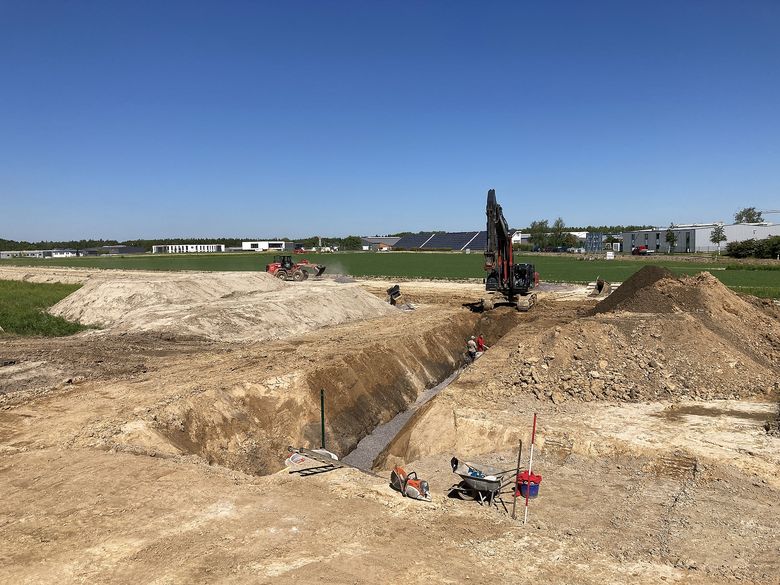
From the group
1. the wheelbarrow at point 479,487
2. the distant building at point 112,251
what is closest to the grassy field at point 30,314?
the wheelbarrow at point 479,487

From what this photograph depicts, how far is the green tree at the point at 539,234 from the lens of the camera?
487ft

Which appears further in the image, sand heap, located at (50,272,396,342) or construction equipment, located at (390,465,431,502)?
sand heap, located at (50,272,396,342)

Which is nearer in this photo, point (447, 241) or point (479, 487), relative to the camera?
point (479, 487)

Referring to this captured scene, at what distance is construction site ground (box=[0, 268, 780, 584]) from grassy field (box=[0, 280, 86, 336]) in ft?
6.37

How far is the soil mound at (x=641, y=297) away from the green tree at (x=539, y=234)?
405 ft

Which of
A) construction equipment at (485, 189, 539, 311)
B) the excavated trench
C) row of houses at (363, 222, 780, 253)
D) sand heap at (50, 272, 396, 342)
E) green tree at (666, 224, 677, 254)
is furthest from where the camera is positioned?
green tree at (666, 224, 677, 254)

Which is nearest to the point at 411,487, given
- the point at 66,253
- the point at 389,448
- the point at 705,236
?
the point at 389,448

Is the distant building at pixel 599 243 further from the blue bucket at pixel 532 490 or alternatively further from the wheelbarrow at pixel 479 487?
the wheelbarrow at pixel 479 487

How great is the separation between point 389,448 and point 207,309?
15.4m

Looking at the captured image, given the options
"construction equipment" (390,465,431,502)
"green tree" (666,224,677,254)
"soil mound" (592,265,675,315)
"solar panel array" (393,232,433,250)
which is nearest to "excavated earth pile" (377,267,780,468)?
"soil mound" (592,265,675,315)

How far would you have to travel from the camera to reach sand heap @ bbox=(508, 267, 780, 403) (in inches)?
634

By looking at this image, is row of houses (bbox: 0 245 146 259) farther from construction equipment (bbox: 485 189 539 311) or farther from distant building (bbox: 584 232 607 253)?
construction equipment (bbox: 485 189 539 311)

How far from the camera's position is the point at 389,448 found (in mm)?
14906

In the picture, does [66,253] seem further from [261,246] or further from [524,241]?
[524,241]
